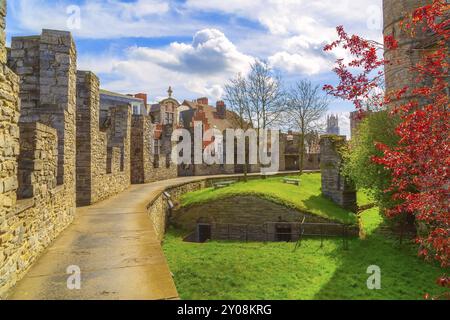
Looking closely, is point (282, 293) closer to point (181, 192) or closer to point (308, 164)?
point (181, 192)

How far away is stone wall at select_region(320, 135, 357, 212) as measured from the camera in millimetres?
20609

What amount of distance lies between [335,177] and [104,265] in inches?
713

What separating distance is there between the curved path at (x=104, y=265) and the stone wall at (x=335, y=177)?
15.0 m

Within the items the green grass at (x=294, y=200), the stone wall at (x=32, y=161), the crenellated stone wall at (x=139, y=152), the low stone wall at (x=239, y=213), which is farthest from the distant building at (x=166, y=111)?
the stone wall at (x=32, y=161)

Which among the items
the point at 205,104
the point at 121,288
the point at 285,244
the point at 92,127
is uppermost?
the point at 205,104

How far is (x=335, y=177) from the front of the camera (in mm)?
21219

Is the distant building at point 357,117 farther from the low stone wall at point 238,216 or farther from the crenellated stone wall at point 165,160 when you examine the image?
the crenellated stone wall at point 165,160

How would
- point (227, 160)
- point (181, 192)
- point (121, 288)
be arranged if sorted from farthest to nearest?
point (227, 160)
point (181, 192)
point (121, 288)

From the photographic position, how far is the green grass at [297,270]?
394 inches

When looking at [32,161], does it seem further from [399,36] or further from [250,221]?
[399,36]

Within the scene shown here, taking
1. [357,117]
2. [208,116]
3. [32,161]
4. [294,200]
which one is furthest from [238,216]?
[208,116]

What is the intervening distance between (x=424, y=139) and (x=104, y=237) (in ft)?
21.1

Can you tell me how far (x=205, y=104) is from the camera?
161 feet
